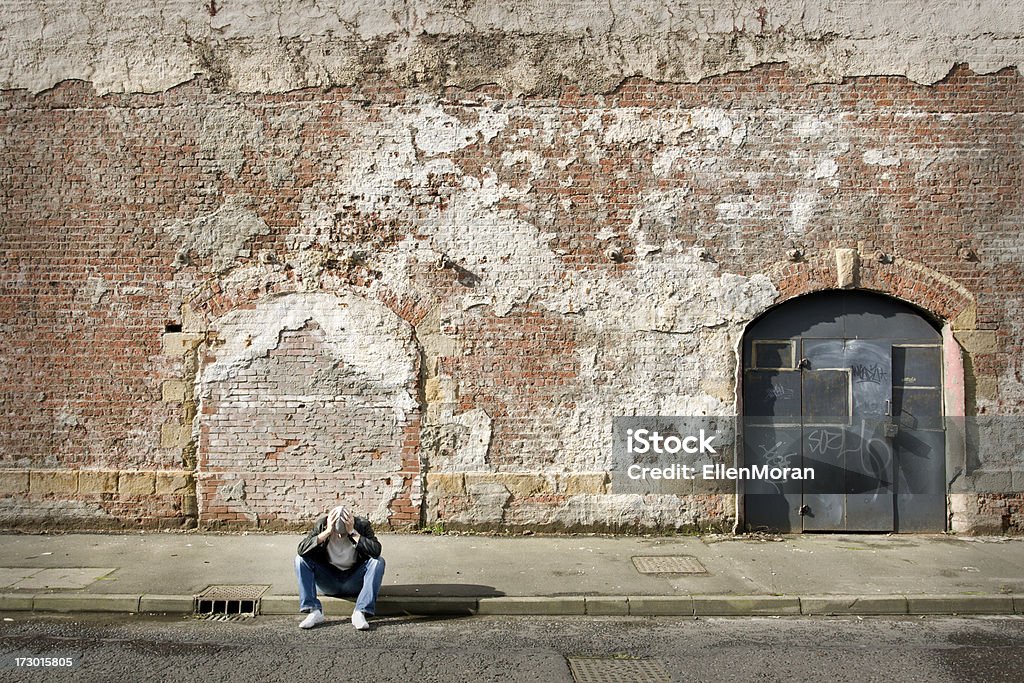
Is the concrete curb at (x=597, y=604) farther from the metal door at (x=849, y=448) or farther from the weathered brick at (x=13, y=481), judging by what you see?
the weathered brick at (x=13, y=481)

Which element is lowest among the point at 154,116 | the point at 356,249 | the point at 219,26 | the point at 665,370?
the point at 665,370

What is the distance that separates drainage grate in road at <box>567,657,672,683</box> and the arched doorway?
3.89m

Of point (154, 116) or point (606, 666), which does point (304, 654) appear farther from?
point (154, 116)

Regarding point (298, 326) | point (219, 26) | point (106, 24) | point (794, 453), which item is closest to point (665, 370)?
→ point (794, 453)

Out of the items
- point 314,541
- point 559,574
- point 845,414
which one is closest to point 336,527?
point 314,541

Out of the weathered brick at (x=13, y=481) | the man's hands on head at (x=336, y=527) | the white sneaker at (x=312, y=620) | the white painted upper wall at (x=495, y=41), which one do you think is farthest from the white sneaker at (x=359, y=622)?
the white painted upper wall at (x=495, y=41)

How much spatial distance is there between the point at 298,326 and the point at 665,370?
4304mm

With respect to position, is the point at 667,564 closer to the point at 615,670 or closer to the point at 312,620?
the point at 615,670

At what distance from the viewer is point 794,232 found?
27.9 feet

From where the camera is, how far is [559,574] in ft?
22.7

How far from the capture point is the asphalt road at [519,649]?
191 inches

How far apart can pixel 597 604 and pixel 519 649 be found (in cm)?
109

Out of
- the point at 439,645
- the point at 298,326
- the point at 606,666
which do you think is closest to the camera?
the point at 606,666

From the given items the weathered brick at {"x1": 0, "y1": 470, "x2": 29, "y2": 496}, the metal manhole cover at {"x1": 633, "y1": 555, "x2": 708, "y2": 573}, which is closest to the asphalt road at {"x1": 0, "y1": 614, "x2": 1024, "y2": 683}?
the metal manhole cover at {"x1": 633, "y1": 555, "x2": 708, "y2": 573}
